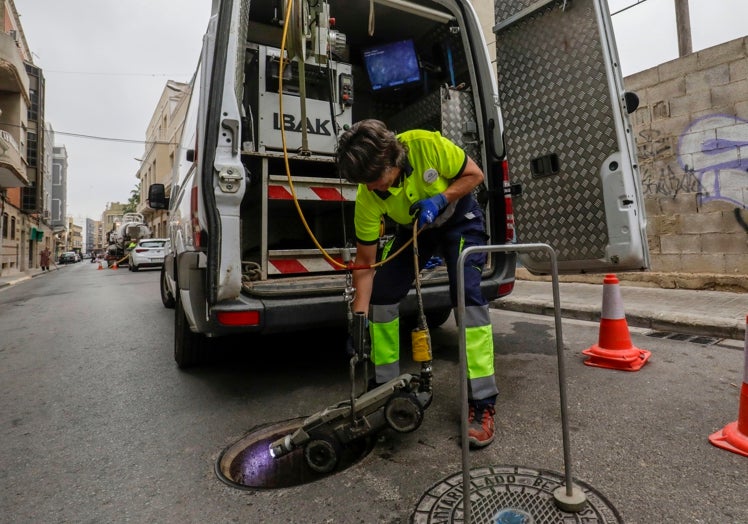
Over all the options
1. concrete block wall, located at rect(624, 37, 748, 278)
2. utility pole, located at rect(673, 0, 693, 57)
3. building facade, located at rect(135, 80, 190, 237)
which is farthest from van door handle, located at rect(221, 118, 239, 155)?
building facade, located at rect(135, 80, 190, 237)

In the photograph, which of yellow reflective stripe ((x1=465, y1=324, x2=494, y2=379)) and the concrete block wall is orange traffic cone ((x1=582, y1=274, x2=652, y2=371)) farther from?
the concrete block wall

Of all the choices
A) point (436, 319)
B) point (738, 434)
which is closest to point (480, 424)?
point (738, 434)

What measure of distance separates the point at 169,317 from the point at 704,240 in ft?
24.2

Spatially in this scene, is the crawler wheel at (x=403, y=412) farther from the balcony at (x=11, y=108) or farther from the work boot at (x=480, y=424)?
the balcony at (x=11, y=108)

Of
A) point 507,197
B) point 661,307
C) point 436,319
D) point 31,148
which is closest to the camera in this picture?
point 507,197

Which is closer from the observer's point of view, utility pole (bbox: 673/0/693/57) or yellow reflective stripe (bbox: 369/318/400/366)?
yellow reflective stripe (bbox: 369/318/400/366)

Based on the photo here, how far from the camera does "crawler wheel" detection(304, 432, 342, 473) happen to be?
1818mm

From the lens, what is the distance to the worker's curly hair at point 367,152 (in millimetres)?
1939

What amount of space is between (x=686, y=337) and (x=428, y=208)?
334 centimetres

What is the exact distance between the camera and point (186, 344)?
3.26m

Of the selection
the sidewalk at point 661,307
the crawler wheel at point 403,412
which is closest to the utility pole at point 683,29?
the sidewalk at point 661,307

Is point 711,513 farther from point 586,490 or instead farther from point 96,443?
point 96,443

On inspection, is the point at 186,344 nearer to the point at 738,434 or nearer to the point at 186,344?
the point at 186,344

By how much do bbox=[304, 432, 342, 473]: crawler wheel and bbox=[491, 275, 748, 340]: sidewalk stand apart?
12.5 ft
